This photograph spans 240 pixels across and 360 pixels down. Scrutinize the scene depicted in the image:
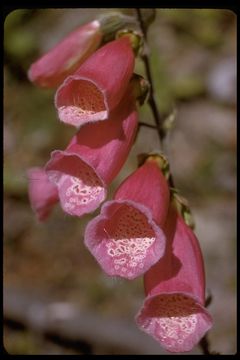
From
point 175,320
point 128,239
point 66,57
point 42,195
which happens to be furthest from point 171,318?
point 66,57

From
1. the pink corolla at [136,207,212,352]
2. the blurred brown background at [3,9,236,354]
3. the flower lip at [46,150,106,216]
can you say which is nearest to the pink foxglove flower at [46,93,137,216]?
the flower lip at [46,150,106,216]

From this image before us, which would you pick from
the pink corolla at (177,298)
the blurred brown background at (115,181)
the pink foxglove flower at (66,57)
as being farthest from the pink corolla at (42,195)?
the blurred brown background at (115,181)

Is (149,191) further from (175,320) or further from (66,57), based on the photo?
(66,57)

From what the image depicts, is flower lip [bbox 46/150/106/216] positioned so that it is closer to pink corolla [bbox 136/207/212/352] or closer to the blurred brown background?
pink corolla [bbox 136/207/212/352]

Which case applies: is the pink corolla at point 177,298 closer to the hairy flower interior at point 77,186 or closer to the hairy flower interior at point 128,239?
the hairy flower interior at point 128,239
